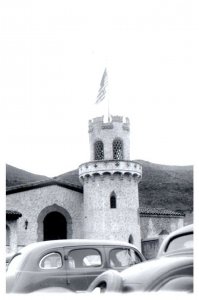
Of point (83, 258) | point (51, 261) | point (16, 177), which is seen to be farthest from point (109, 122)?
point (51, 261)

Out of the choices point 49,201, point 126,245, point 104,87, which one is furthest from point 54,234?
point 126,245

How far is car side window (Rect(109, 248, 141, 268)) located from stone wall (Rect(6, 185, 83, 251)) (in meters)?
14.6

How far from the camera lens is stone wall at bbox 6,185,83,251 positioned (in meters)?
21.4

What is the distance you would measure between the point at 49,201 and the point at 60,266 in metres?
16.3

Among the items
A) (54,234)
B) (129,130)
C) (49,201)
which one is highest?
(129,130)

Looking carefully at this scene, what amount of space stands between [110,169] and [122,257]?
1440 centimetres

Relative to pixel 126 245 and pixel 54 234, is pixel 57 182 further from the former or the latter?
pixel 126 245

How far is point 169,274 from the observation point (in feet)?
12.1

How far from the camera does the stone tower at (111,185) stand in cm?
2109

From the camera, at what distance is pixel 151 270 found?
388cm

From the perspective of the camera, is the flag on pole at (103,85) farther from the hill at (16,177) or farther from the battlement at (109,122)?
the hill at (16,177)

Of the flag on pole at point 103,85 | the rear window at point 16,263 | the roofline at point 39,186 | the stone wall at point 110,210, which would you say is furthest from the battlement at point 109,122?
the rear window at point 16,263

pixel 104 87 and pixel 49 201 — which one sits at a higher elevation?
pixel 104 87

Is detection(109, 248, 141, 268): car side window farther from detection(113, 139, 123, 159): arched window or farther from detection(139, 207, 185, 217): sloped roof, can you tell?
detection(139, 207, 185, 217): sloped roof
